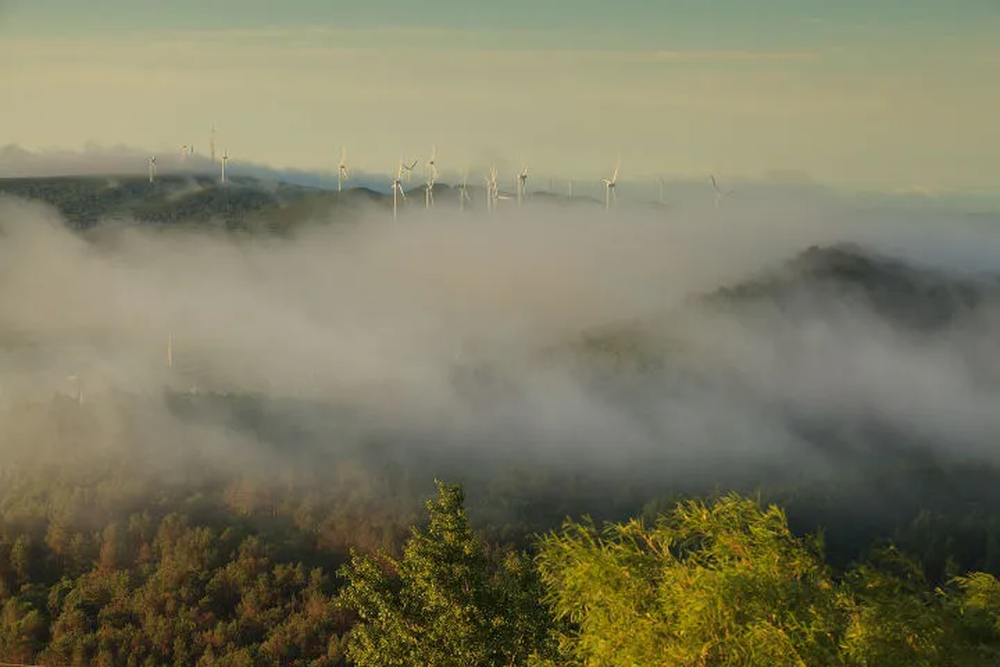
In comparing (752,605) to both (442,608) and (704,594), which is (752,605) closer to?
(704,594)

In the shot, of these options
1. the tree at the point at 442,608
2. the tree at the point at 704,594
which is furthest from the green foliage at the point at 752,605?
the tree at the point at 442,608

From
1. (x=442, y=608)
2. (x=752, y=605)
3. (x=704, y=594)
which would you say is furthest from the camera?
(x=442, y=608)

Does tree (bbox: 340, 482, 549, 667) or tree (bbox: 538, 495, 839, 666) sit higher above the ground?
tree (bbox: 538, 495, 839, 666)

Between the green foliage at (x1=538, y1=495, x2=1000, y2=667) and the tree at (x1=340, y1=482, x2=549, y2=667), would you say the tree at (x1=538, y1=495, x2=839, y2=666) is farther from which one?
the tree at (x1=340, y1=482, x2=549, y2=667)

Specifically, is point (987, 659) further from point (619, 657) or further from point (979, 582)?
point (619, 657)

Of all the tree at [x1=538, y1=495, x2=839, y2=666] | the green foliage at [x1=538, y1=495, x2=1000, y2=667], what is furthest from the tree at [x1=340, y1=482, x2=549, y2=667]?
the green foliage at [x1=538, y1=495, x2=1000, y2=667]

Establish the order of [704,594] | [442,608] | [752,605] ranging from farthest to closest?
[442,608] → [752,605] → [704,594]

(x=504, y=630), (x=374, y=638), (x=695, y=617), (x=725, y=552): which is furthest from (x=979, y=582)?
(x=374, y=638)

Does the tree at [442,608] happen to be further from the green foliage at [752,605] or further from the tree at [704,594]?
the green foliage at [752,605]

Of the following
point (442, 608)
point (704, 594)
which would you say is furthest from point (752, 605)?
point (442, 608)
